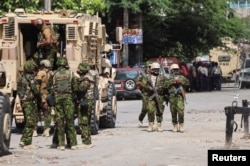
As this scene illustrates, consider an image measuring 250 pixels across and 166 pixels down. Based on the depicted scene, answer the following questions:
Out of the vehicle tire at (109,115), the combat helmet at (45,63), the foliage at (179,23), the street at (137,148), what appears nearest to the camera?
the street at (137,148)

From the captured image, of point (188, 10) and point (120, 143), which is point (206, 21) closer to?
point (188, 10)

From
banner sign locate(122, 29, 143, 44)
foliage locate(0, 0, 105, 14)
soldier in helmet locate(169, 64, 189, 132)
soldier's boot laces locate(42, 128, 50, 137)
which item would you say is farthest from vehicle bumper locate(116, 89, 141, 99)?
soldier's boot laces locate(42, 128, 50, 137)

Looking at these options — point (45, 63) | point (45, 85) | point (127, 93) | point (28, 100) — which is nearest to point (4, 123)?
point (28, 100)

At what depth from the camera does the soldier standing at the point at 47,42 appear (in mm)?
18922

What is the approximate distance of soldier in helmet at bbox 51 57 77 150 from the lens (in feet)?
51.8

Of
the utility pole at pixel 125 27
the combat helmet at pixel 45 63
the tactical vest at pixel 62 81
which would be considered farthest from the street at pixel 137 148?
the utility pole at pixel 125 27

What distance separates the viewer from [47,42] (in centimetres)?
1889

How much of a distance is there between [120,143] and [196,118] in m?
8.66

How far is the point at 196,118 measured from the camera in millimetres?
25406

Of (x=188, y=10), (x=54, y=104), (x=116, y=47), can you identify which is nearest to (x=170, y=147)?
(x=54, y=104)

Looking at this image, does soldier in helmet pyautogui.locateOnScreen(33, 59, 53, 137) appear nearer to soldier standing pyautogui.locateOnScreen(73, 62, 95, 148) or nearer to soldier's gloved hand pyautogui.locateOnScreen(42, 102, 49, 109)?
soldier's gloved hand pyautogui.locateOnScreen(42, 102, 49, 109)

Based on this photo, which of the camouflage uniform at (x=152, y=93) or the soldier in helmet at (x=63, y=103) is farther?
the camouflage uniform at (x=152, y=93)

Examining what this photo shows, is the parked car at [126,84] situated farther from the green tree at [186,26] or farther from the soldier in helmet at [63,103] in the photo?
the soldier in helmet at [63,103]

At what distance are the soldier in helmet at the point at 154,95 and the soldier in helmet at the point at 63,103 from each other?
14.9ft
